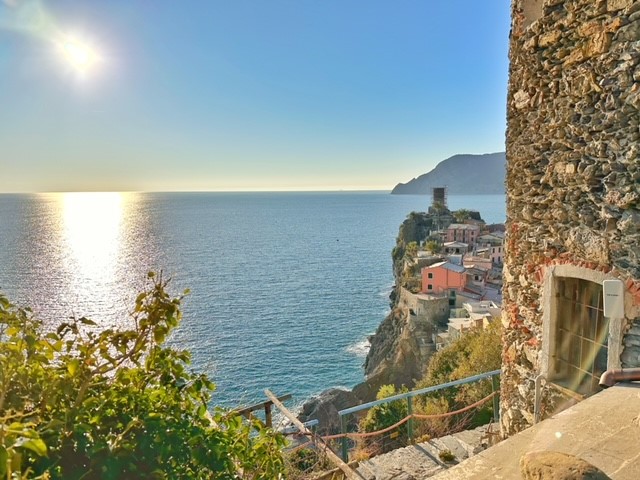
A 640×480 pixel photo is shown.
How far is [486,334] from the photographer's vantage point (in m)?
18.4

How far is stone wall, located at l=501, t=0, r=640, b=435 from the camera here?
13.3ft

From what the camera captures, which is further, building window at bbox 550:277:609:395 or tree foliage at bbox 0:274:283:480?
building window at bbox 550:277:609:395

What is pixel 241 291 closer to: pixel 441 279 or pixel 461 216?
pixel 441 279

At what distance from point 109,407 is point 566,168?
4.63 meters

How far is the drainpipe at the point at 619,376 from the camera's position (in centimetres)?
Result: 372

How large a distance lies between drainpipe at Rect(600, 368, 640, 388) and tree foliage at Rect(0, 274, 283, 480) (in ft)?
9.88

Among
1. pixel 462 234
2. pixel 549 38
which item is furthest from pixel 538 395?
pixel 462 234

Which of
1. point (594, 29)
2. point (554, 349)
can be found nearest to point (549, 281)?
point (554, 349)

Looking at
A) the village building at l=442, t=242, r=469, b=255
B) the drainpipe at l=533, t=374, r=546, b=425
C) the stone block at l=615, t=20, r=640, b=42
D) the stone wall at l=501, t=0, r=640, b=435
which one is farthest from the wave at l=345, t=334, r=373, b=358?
the stone block at l=615, t=20, r=640, b=42

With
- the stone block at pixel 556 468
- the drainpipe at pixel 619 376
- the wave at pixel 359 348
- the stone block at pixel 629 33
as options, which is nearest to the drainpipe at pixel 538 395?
the drainpipe at pixel 619 376

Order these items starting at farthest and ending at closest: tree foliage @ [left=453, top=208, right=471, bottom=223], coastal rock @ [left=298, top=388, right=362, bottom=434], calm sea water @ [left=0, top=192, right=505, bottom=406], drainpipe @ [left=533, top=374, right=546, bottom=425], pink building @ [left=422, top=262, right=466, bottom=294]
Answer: tree foliage @ [left=453, top=208, right=471, bottom=223] < pink building @ [left=422, top=262, right=466, bottom=294] < calm sea water @ [left=0, top=192, right=505, bottom=406] < coastal rock @ [left=298, top=388, right=362, bottom=434] < drainpipe @ [left=533, top=374, right=546, bottom=425]

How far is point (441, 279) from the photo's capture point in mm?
38062

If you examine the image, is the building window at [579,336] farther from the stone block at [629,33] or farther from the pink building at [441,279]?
the pink building at [441,279]

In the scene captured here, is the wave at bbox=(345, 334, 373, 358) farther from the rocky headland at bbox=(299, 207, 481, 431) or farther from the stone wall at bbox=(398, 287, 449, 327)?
the stone wall at bbox=(398, 287, 449, 327)
